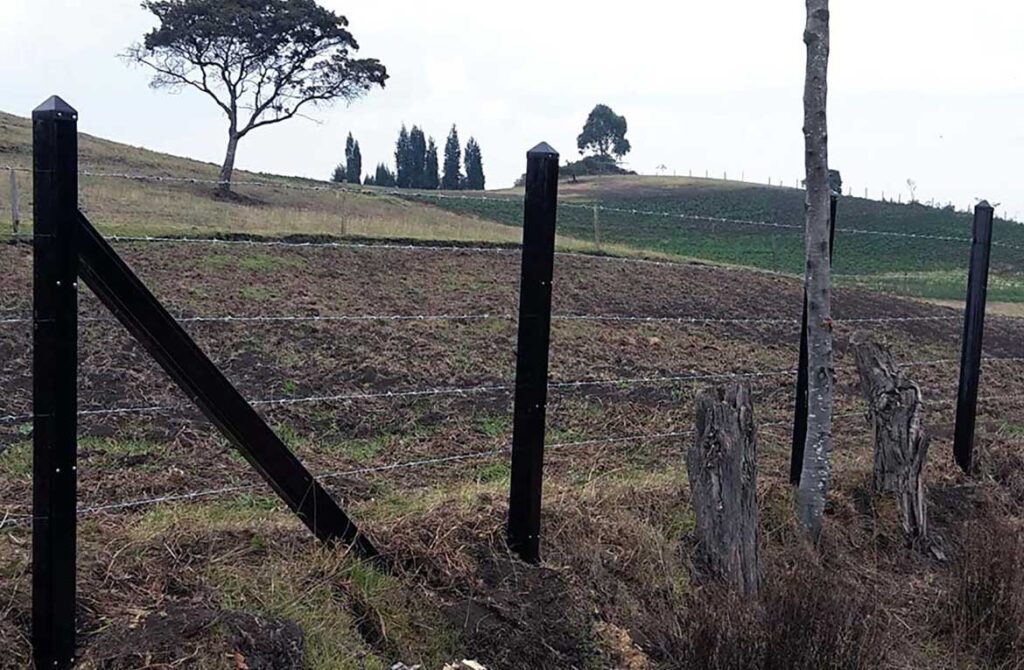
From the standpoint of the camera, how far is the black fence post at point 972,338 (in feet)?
19.3

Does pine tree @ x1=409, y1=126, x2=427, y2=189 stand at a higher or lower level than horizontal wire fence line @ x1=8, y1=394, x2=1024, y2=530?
higher

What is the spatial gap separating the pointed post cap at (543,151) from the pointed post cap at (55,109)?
5.36 ft

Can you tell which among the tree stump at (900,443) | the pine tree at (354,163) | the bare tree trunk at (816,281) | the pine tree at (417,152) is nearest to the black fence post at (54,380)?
the bare tree trunk at (816,281)

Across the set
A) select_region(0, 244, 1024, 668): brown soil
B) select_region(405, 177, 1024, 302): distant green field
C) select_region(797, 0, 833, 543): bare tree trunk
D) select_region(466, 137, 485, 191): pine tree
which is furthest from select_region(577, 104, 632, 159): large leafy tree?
select_region(797, 0, 833, 543): bare tree trunk

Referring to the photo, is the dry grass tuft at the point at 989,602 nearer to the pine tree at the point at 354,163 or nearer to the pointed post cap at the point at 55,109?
the pointed post cap at the point at 55,109

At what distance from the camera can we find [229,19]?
34.5 m

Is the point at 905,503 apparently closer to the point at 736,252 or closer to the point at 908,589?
the point at 908,589

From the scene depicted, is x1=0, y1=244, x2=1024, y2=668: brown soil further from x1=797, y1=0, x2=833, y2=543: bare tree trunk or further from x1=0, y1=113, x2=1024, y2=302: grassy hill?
x1=0, y1=113, x2=1024, y2=302: grassy hill

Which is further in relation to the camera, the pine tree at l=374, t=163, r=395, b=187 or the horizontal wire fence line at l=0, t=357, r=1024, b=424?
the pine tree at l=374, t=163, r=395, b=187

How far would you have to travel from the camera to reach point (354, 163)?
9869 cm

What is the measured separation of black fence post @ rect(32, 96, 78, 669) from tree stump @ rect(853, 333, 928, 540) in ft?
12.2

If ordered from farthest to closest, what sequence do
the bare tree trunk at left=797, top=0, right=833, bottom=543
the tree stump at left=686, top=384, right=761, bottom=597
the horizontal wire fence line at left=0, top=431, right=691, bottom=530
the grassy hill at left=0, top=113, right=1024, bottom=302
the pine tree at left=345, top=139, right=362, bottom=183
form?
the pine tree at left=345, top=139, right=362, bottom=183 → the grassy hill at left=0, top=113, right=1024, bottom=302 → the bare tree trunk at left=797, top=0, right=833, bottom=543 → the tree stump at left=686, top=384, right=761, bottom=597 → the horizontal wire fence line at left=0, top=431, right=691, bottom=530

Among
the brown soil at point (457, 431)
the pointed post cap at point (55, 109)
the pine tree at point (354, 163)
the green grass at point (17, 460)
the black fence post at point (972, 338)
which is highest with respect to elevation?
the pine tree at point (354, 163)

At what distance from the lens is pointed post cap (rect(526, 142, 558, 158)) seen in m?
3.84
